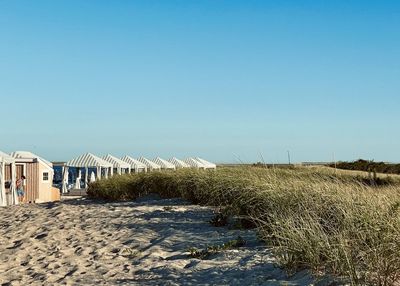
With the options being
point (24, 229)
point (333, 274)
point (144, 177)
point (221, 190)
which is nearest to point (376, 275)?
point (333, 274)

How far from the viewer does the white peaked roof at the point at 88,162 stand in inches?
1159

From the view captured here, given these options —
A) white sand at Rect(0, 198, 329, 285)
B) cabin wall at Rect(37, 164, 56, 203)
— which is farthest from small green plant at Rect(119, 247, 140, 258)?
cabin wall at Rect(37, 164, 56, 203)

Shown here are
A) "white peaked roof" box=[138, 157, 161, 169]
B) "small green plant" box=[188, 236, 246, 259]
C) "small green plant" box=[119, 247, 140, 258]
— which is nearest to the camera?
"small green plant" box=[188, 236, 246, 259]

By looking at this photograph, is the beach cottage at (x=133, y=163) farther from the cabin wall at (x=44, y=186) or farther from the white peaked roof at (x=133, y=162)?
the cabin wall at (x=44, y=186)

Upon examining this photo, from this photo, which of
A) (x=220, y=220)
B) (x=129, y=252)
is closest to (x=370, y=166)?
(x=220, y=220)

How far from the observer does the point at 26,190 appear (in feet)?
83.6

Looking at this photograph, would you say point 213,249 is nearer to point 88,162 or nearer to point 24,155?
point 24,155

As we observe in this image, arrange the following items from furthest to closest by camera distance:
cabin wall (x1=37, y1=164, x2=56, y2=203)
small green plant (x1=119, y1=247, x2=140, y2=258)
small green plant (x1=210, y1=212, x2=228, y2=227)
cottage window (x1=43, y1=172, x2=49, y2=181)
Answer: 1. cottage window (x1=43, y1=172, x2=49, y2=181)
2. cabin wall (x1=37, y1=164, x2=56, y2=203)
3. small green plant (x1=210, y1=212, x2=228, y2=227)
4. small green plant (x1=119, y1=247, x2=140, y2=258)

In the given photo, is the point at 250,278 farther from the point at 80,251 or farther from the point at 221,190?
the point at 221,190

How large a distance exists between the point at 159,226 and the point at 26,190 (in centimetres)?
1764

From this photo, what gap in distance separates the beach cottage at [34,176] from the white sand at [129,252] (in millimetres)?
13553

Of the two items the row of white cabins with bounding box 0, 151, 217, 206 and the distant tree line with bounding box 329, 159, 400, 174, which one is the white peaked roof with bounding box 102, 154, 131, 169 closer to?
the row of white cabins with bounding box 0, 151, 217, 206

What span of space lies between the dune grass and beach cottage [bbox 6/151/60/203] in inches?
537

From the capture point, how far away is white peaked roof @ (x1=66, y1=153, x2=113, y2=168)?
96.6 ft
